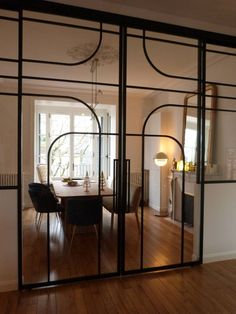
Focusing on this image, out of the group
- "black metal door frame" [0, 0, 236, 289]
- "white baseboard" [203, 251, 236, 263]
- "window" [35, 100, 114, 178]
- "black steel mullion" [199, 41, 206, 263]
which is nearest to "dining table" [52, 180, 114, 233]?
"window" [35, 100, 114, 178]

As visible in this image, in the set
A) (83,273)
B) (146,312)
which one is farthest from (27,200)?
(146,312)

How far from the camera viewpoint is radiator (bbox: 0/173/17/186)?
96.0 inches

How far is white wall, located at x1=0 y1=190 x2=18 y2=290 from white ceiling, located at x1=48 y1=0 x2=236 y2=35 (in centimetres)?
205

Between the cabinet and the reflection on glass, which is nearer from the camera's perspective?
the reflection on glass

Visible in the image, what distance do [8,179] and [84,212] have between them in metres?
1.11

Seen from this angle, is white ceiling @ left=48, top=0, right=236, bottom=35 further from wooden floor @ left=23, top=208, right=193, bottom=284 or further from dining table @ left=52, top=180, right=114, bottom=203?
wooden floor @ left=23, top=208, right=193, bottom=284

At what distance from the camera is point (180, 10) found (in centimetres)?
280

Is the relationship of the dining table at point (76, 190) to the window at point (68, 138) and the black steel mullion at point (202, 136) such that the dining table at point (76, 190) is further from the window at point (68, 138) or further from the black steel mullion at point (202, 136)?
the black steel mullion at point (202, 136)

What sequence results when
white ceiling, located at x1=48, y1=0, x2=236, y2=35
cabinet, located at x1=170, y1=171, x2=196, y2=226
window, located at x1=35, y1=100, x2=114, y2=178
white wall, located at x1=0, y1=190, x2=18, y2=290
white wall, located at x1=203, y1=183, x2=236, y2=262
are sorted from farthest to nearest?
window, located at x1=35, y1=100, x2=114, y2=178
cabinet, located at x1=170, y1=171, x2=196, y2=226
white wall, located at x1=203, y1=183, x2=236, y2=262
white ceiling, located at x1=48, y1=0, x2=236, y2=35
white wall, located at x1=0, y1=190, x2=18, y2=290

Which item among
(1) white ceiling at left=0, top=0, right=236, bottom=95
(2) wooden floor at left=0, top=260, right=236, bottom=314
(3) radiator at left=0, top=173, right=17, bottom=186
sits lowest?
(2) wooden floor at left=0, top=260, right=236, bottom=314

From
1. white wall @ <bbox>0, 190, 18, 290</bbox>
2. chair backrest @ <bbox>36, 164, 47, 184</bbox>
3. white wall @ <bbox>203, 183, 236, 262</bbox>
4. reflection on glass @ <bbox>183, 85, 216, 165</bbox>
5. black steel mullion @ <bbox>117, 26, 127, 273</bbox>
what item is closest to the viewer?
white wall @ <bbox>0, 190, 18, 290</bbox>

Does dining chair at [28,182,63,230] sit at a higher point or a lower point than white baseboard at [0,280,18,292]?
higher

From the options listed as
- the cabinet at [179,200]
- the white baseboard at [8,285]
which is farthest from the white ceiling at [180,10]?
the white baseboard at [8,285]

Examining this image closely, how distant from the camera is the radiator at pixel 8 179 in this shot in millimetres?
2439
